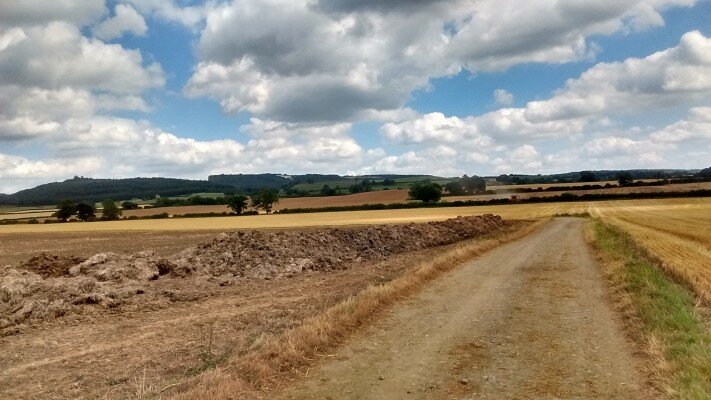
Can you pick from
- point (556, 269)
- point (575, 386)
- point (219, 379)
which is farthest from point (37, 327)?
point (556, 269)

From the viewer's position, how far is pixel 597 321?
452 inches

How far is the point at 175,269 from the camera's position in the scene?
21.4 metres

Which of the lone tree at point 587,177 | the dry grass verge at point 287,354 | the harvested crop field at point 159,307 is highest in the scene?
the lone tree at point 587,177

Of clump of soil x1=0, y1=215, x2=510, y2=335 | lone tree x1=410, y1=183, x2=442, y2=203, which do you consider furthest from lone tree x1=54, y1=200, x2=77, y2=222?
clump of soil x1=0, y1=215, x2=510, y2=335

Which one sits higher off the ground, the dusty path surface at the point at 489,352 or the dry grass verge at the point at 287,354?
the dry grass verge at the point at 287,354

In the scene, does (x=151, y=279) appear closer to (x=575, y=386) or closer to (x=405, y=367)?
(x=405, y=367)

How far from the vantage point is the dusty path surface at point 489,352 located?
7.41m

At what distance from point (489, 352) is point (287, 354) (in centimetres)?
371

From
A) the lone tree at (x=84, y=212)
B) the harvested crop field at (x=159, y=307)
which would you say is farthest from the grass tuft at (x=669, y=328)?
the lone tree at (x=84, y=212)

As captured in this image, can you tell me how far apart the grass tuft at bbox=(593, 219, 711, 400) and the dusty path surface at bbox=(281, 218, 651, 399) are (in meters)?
0.42

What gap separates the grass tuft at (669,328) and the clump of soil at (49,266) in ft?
74.6

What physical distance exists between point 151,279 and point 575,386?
17.5 meters

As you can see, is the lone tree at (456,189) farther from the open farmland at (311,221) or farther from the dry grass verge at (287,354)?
the dry grass verge at (287,354)

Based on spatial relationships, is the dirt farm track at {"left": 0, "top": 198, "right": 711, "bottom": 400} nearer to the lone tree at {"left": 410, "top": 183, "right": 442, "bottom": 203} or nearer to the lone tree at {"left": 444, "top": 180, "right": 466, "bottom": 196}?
the lone tree at {"left": 410, "top": 183, "right": 442, "bottom": 203}
